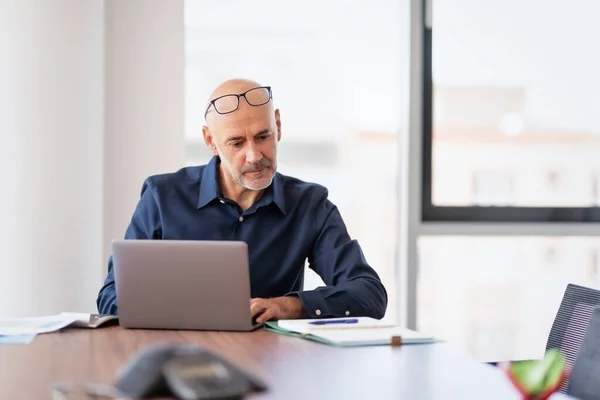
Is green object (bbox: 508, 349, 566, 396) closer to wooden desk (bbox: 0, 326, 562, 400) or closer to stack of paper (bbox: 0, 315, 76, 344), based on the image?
wooden desk (bbox: 0, 326, 562, 400)

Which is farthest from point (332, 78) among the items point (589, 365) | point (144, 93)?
point (589, 365)

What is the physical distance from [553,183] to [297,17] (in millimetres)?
1455

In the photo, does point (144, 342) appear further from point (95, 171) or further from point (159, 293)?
point (95, 171)

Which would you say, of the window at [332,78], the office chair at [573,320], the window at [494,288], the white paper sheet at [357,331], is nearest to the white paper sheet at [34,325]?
the white paper sheet at [357,331]

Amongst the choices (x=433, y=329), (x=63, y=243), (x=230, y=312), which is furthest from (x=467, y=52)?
(x=230, y=312)

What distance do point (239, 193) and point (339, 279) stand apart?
1.37 ft

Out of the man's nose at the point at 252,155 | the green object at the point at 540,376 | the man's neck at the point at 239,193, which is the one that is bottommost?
the green object at the point at 540,376

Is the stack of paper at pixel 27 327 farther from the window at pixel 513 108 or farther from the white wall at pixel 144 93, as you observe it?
the window at pixel 513 108

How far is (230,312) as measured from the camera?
191 centimetres

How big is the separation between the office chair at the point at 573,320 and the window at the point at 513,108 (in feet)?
6.45

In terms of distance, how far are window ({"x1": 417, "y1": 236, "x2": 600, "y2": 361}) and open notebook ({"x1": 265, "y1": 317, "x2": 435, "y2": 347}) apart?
190cm

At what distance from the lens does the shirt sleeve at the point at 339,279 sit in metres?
2.17

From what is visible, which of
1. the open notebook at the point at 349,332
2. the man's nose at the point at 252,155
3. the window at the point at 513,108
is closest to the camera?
the open notebook at the point at 349,332

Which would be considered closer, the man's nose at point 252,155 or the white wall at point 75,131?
the man's nose at point 252,155
